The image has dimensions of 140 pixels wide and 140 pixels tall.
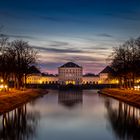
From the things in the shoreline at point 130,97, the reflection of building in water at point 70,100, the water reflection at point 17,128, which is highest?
the shoreline at point 130,97

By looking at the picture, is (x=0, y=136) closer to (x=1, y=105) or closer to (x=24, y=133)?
(x=24, y=133)

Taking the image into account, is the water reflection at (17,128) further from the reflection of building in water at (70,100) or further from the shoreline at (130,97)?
the reflection of building in water at (70,100)

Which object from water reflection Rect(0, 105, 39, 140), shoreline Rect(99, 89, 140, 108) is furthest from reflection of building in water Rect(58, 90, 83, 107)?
water reflection Rect(0, 105, 39, 140)

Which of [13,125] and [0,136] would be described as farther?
[13,125]

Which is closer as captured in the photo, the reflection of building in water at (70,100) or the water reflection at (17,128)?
the water reflection at (17,128)

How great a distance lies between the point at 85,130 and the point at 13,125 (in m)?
6.92

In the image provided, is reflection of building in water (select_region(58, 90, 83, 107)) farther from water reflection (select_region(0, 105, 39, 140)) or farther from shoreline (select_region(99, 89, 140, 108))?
water reflection (select_region(0, 105, 39, 140))

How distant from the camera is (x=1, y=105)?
4812 centimetres

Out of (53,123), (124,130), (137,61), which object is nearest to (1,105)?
(53,123)

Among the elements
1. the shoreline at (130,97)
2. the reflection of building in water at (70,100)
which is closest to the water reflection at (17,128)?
the shoreline at (130,97)

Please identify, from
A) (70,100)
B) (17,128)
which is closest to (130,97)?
(70,100)

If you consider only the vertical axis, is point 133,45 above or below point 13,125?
above

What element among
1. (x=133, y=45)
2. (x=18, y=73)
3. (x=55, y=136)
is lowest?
(x=55, y=136)

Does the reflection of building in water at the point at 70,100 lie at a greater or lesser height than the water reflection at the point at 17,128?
greater
